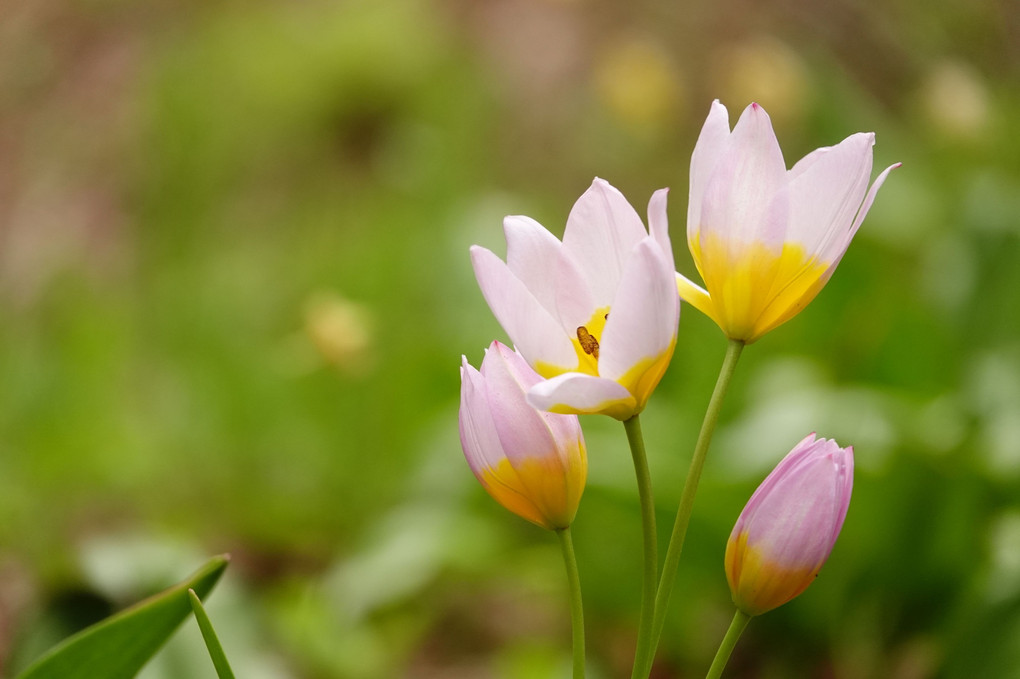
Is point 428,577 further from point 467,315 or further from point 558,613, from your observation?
point 467,315

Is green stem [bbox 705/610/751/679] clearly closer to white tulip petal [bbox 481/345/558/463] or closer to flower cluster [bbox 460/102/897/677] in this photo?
flower cluster [bbox 460/102/897/677]

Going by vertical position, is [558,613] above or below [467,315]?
below

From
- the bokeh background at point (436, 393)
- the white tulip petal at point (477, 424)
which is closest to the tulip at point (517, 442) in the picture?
the white tulip petal at point (477, 424)

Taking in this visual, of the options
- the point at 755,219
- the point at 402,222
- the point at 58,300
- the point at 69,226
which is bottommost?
the point at 755,219

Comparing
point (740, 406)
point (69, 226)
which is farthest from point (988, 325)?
point (69, 226)

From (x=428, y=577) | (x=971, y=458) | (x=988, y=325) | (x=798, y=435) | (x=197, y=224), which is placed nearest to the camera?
(x=971, y=458)

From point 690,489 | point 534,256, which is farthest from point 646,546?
point 534,256

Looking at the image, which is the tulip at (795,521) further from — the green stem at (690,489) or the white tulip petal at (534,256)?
the white tulip petal at (534,256)

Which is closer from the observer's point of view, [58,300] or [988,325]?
[988,325]
